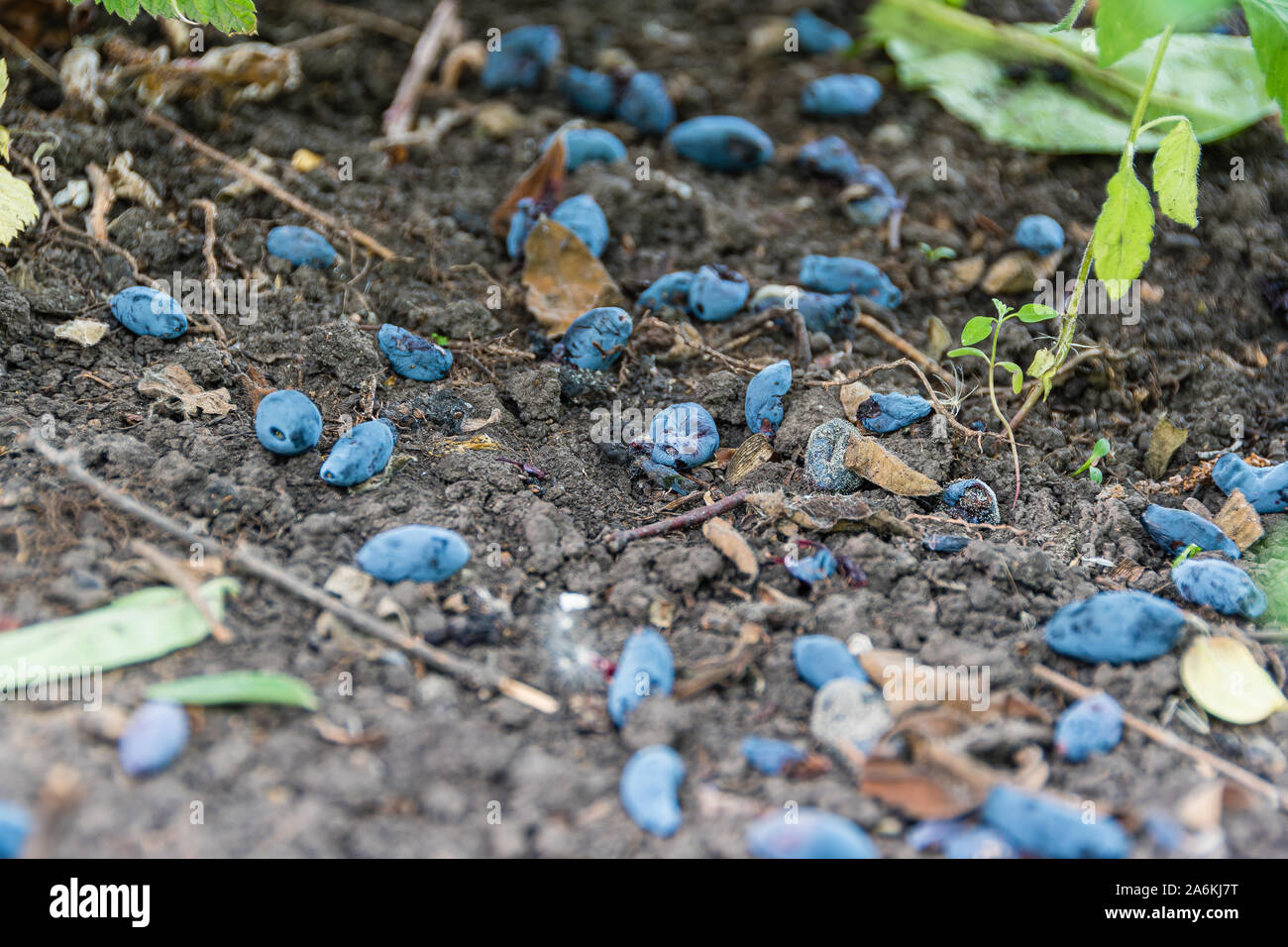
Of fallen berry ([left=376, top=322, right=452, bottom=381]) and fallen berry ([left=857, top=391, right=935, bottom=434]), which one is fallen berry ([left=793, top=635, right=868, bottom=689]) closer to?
fallen berry ([left=857, top=391, right=935, bottom=434])

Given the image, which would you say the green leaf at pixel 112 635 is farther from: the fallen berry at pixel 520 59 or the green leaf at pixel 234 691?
the fallen berry at pixel 520 59

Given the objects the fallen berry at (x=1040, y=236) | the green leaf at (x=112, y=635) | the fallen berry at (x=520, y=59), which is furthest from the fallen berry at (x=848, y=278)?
the green leaf at (x=112, y=635)

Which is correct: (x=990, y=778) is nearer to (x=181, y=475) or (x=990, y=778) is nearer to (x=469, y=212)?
(x=181, y=475)

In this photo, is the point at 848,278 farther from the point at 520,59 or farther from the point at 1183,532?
the point at 520,59

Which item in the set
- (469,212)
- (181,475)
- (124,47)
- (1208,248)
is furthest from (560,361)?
(1208,248)

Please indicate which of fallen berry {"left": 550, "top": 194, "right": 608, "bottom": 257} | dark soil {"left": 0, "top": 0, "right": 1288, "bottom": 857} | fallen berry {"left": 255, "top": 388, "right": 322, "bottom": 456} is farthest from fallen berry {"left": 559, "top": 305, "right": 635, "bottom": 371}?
fallen berry {"left": 255, "top": 388, "right": 322, "bottom": 456}

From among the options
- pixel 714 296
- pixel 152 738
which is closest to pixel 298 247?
pixel 714 296
